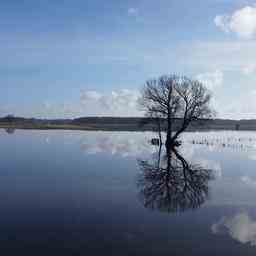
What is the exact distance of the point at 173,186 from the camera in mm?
17812

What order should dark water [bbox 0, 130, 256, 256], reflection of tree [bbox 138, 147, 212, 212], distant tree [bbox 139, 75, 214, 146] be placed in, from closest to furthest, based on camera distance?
dark water [bbox 0, 130, 256, 256], reflection of tree [bbox 138, 147, 212, 212], distant tree [bbox 139, 75, 214, 146]

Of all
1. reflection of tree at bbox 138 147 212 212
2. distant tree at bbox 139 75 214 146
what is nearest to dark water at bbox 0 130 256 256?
reflection of tree at bbox 138 147 212 212

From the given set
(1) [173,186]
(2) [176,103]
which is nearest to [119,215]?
(1) [173,186]

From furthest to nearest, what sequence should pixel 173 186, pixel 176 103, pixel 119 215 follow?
pixel 176 103 < pixel 173 186 < pixel 119 215

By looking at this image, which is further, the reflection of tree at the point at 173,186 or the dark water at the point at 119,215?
the reflection of tree at the point at 173,186

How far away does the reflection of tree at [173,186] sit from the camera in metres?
14.3

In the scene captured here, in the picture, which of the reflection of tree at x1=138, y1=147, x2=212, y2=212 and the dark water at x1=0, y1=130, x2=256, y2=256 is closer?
the dark water at x1=0, y1=130, x2=256, y2=256

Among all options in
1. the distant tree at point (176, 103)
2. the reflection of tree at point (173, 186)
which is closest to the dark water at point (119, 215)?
the reflection of tree at point (173, 186)

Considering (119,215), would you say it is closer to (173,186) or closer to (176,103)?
(173,186)

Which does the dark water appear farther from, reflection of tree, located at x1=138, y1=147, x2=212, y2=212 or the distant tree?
the distant tree

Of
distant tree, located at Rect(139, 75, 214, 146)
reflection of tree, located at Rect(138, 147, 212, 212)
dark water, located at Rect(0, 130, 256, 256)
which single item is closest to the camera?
dark water, located at Rect(0, 130, 256, 256)

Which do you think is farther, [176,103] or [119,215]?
[176,103]

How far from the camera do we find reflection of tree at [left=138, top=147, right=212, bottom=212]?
46.9ft

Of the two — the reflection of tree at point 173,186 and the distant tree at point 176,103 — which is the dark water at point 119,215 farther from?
the distant tree at point 176,103
